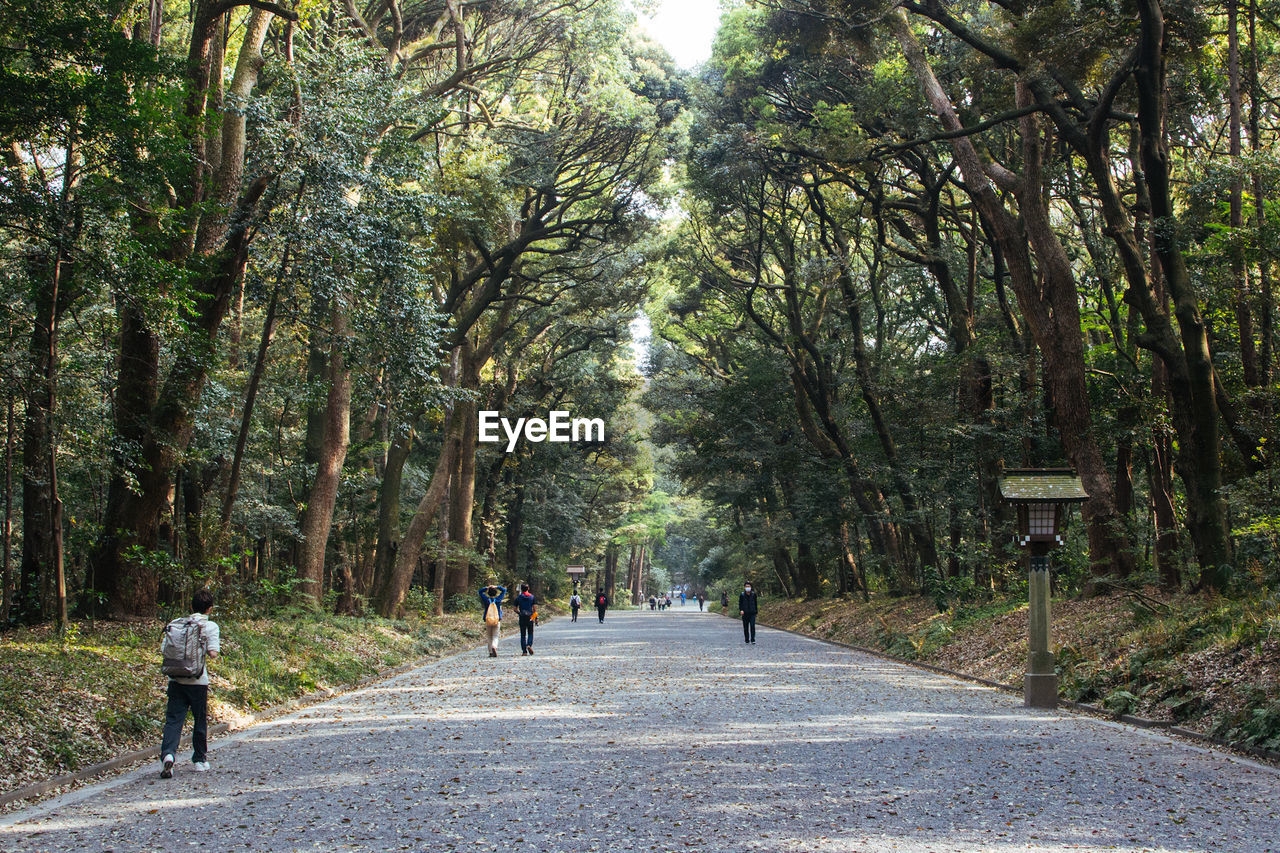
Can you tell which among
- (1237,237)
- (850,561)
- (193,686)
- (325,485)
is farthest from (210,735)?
(850,561)

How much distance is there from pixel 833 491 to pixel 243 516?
1499 cm

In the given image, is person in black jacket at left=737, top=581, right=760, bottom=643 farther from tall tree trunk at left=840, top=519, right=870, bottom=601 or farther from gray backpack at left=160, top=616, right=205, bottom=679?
gray backpack at left=160, top=616, right=205, bottom=679

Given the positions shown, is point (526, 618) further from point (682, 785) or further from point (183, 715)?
point (682, 785)

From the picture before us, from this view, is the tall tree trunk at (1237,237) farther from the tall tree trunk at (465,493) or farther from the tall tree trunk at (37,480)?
the tall tree trunk at (465,493)

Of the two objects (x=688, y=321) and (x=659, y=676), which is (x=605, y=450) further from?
(x=659, y=676)

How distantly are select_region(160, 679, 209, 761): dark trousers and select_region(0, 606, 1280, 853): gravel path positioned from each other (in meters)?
0.22

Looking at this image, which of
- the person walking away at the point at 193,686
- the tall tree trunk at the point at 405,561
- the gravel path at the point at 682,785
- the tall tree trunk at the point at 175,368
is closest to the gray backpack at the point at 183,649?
the person walking away at the point at 193,686

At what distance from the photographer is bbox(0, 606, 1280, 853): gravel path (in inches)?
211

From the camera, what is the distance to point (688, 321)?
35219 mm

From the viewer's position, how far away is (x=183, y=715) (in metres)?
7.41

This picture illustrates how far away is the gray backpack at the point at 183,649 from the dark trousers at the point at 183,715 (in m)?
0.10

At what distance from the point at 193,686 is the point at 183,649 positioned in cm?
31

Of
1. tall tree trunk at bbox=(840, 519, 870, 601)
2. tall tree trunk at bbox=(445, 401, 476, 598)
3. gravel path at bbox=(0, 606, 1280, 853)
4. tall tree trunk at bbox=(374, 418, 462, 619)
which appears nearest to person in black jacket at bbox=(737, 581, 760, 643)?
tall tree trunk at bbox=(840, 519, 870, 601)

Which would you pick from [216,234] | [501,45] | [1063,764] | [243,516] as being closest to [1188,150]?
[501,45]
